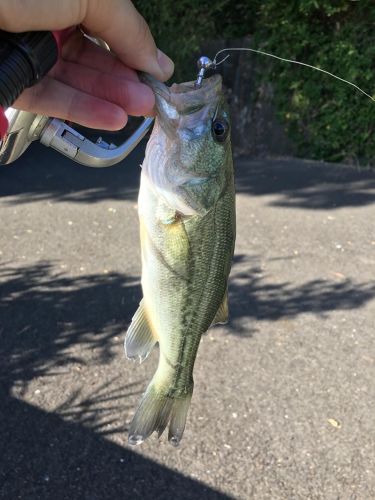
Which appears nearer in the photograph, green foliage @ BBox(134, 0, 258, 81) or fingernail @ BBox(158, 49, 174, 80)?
fingernail @ BBox(158, 49, 174, 80)

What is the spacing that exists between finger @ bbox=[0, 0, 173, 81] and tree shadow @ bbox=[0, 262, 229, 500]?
265cm

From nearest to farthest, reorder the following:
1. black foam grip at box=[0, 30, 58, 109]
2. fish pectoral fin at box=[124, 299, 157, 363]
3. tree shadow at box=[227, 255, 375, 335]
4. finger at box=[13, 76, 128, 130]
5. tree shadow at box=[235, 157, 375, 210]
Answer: black foam grip at box=[0, 30, 58, 109]
finger at box=[13, 76, 128, 130]
fish pectoral fin at box=[124, 299, 157, 363]
tree shadow at box=[227, 255, 375, 335]
tree shadow at box=[235, 157, 375, 210]

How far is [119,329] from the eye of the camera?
16.7 feet

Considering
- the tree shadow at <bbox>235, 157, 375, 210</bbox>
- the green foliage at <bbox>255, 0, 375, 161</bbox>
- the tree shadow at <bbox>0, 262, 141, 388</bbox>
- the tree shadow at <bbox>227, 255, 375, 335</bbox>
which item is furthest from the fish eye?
the green foliage at <bbox>255, 0, 375, 161</bbox>

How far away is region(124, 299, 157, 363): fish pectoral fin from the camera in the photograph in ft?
6.57

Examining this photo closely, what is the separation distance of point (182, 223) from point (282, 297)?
3969mm

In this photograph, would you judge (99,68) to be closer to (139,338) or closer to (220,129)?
(220,129)

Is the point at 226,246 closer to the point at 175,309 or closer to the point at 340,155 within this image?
the point at 175,309

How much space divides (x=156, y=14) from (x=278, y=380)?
8146mm

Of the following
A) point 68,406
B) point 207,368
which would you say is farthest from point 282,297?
point 68,406

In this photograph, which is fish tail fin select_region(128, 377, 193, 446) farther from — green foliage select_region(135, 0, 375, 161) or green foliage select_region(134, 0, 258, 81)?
green foliage select_region(134, 0, 258, 81)

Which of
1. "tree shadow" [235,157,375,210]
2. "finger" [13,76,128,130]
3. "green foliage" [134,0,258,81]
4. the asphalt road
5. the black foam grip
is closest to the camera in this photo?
the black foam grip

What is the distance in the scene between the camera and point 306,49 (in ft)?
32.1

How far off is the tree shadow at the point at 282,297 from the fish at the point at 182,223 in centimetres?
314
